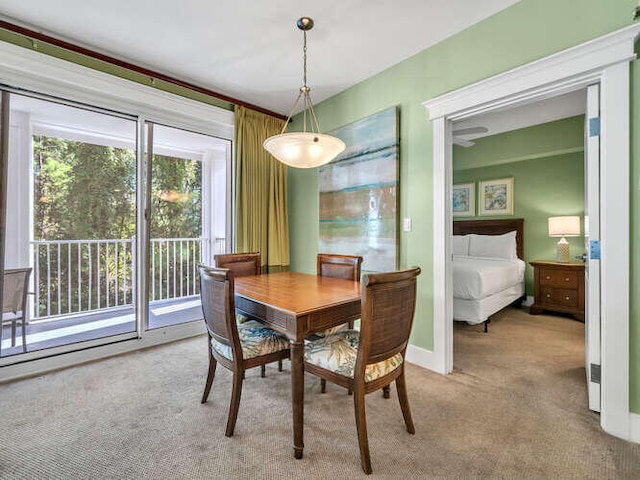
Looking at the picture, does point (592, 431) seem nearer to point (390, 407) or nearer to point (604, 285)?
point (604, 285)

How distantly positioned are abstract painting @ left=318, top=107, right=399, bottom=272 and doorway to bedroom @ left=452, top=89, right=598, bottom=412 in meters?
1.17

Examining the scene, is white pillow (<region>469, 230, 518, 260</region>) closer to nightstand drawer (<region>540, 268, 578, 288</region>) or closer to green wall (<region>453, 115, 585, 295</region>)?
green wall (<region>453, 115, 585, 295</region>)

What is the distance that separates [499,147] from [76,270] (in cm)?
623

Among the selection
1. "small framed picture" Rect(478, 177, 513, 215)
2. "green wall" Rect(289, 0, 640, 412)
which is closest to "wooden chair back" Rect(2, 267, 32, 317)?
"green wall" Rect(289, 0, 640, 412)

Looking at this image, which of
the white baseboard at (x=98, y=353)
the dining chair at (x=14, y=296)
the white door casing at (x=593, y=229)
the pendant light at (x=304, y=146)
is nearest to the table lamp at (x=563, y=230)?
the white door casing at (x=593, y=229)

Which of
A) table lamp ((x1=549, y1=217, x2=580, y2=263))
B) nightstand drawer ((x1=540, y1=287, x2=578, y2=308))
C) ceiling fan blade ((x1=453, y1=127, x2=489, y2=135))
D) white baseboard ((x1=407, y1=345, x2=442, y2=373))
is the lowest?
white baseboard ((x1=407, y1=345, x2=442, y2=373))

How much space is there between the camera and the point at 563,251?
4055 millimetres

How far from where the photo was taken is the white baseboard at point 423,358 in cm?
Answer: 243

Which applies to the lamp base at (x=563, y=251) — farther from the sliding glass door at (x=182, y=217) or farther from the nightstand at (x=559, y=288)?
the sliding glass door at (x=182, y=217)

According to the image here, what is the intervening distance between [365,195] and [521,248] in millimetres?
3284

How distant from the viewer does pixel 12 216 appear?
10.5 ft

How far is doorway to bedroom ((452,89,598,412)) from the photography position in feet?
8.48

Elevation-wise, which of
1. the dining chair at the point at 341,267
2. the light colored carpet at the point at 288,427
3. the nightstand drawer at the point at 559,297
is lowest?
the light colored carpet at the point at 288,427

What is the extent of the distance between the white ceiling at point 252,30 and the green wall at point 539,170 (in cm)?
295
